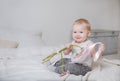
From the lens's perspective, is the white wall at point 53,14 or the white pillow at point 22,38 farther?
the white wall at point 53,14

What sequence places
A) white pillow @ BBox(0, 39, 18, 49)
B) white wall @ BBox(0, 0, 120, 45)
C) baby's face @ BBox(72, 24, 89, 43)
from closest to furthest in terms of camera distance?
baby's face @ BBox(72, 24, 89, 43) < white pillow @ BBox(0, 39, 18, 49) < white wall @ BBox(0, 0, 120, 45)

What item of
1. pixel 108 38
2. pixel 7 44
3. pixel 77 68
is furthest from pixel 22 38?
pixel 108 38

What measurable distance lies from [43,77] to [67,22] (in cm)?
189

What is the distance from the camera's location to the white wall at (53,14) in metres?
2.31

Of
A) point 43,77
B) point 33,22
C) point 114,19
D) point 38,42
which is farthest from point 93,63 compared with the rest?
point 114,19

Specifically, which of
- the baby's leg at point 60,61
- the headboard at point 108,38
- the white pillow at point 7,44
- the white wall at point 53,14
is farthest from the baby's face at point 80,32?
the headboard at point 108,38

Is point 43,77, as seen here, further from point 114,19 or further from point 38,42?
point 114,19

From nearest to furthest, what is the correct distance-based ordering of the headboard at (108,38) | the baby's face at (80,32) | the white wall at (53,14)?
1. the baby's face at (80,32)
2. the white wall at (53,14)
3. the headboard at (108,38)

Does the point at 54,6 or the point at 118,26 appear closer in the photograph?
the point at 54,6

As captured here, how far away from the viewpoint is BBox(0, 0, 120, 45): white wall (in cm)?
231

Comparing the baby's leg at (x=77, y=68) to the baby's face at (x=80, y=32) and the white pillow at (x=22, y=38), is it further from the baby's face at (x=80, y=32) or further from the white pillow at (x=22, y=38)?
the white pillow at (x=22, y=38)

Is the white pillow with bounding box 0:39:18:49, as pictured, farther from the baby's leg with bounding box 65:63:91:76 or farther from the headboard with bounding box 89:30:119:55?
the headboard with bounding box 89:30:119:55

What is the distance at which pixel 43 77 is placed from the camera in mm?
857

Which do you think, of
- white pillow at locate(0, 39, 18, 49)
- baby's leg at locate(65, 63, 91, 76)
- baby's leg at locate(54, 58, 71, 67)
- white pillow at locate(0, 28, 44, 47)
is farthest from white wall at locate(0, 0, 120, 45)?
baby's leg at locate(65, 63, 91, 76)
